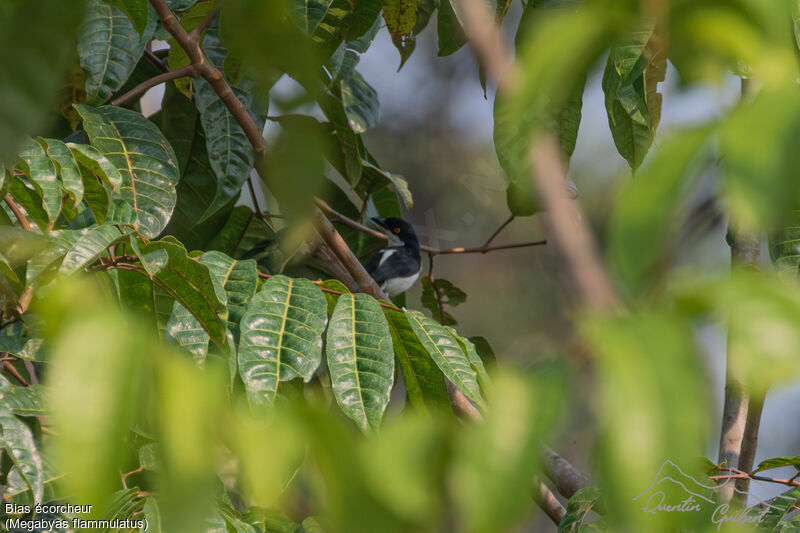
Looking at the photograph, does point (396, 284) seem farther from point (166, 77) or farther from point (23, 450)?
point (23, 450)

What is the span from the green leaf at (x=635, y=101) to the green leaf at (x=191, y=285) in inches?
29.2

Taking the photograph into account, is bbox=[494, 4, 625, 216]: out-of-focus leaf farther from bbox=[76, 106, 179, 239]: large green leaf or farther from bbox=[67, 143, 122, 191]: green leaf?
bbox=[76, 106, 179, 239]: large green leaf

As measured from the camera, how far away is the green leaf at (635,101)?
1193mm

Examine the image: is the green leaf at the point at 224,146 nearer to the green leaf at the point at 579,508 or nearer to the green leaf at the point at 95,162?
the green leaf at the point at 95,162

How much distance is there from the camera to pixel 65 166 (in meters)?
0.98

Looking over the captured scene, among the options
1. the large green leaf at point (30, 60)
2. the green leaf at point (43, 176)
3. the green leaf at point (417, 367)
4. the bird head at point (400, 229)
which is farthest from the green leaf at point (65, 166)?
the bird head at point (400, 229)

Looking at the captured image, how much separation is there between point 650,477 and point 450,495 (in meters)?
0.09

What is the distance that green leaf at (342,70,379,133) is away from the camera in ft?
6.12

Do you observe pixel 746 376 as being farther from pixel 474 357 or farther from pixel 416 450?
→ pixel 474 357

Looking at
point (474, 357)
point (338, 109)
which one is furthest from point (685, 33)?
point (338, 109)

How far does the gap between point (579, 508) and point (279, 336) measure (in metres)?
0.61

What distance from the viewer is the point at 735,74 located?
1092 millimetres

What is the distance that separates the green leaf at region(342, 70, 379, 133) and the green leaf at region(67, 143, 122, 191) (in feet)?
2.83

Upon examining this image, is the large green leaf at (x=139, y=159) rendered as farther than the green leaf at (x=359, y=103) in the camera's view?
No
